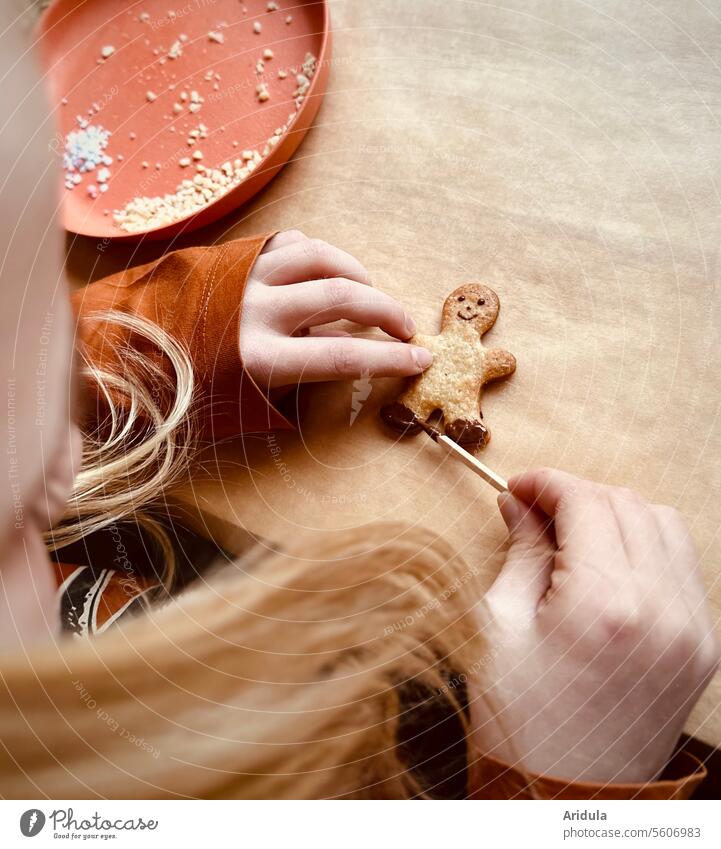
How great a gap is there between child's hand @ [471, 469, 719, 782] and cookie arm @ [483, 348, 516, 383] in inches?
3.4

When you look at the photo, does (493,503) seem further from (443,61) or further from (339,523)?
(443,61)

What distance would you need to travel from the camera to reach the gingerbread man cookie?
0.47m

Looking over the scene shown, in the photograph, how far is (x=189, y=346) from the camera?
48cm

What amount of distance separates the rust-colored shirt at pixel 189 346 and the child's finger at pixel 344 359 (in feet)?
0.10

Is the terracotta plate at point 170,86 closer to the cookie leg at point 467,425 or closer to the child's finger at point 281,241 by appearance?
the child's finger at point 281,241

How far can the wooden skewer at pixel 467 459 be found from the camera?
0.45 meters

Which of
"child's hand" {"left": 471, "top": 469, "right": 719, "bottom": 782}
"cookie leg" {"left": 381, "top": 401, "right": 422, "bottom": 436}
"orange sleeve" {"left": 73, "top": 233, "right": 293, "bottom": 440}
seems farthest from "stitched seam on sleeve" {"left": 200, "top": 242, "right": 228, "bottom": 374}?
"child's hand" {"left": 471, "top": 469, "right": 719, "bottom": 782}

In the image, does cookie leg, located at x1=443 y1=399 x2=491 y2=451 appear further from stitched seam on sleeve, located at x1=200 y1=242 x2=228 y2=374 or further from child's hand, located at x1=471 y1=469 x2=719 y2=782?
stitched seam on sleeve, located at x1=200 y1=242 x2=228 y2=374

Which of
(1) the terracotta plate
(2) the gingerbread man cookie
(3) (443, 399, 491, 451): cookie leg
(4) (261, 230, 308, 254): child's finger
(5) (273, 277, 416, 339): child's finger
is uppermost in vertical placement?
(1) the terracotta plate

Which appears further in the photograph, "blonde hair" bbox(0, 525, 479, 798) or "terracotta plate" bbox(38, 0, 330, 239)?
"terracotta plate" bbox(38, 0, 330, 239)

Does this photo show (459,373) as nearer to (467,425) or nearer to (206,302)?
(467,425)

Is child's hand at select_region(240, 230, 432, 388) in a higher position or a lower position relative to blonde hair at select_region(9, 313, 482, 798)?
higher

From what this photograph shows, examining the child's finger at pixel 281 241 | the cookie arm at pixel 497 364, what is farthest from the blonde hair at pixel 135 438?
the cookie arm at pixel 497 364
